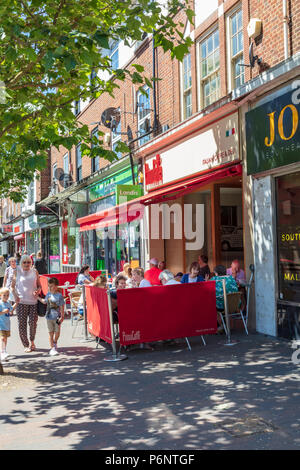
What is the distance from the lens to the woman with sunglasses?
842 centimetres

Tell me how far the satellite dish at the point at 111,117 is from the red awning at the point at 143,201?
389cm

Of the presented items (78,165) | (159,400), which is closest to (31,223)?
(78,165)

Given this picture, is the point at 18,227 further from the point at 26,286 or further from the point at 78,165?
the point at 26,286

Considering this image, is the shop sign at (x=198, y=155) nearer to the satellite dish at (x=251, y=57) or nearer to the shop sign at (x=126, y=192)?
the shop sign at (x=126, y=192)

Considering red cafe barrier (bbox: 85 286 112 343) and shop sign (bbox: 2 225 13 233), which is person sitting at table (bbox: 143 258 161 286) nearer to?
red cafe barrier (bbox: 85 286 112 343)

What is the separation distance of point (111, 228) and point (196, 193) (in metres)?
5.15

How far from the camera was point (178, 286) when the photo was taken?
25.4 ft

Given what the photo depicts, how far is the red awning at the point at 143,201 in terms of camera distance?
9580 mm

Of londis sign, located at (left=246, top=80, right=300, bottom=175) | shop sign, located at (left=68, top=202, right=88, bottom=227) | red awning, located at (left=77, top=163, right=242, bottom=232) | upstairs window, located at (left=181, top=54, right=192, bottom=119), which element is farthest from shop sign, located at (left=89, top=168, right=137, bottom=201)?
londis sign, located at (left=246, top=80, right=300, bottom=175)

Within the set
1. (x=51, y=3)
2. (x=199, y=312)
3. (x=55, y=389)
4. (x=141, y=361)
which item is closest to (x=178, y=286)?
(x=199, y=312)

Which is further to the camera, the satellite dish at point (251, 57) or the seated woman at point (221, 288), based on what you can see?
the satellite dish at point (251, 57)

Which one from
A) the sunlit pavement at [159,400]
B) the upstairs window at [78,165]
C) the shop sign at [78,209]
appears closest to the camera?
the sunlit pavement at [159,400]

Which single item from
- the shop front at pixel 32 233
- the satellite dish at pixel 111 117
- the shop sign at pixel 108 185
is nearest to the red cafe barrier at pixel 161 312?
the shop sign at pixel 108 185

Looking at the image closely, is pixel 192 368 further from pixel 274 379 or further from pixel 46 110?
pixel 46 110
